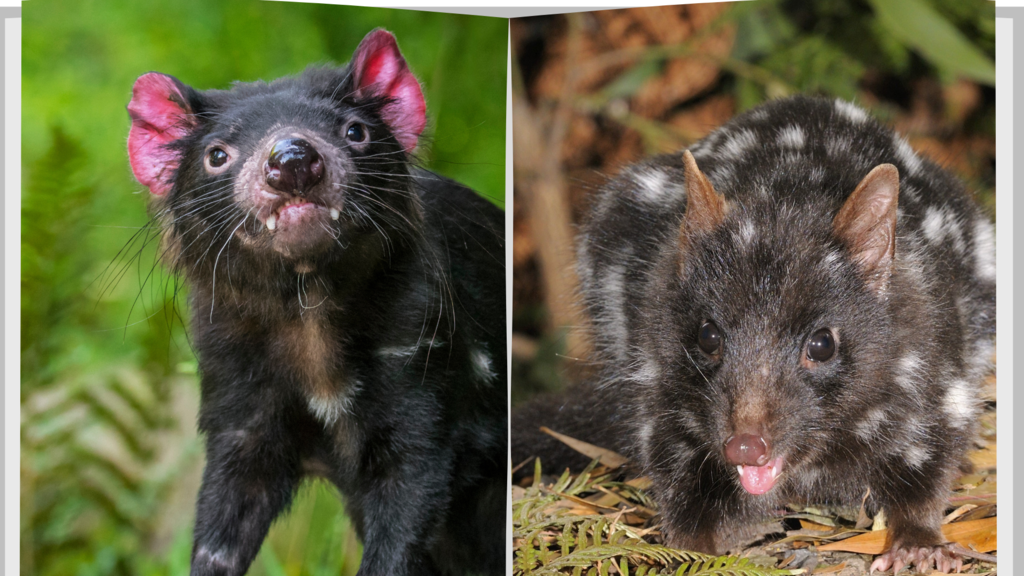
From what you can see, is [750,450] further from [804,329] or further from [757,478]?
[804,329]

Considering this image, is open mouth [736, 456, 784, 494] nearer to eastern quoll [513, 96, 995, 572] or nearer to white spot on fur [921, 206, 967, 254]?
eastern quoll [513, 96, 995, 572]

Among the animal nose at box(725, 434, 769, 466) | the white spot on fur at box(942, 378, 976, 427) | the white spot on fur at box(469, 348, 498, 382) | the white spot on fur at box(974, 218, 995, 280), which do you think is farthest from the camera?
the white spot on fur at box(469, 348, 498, 382)

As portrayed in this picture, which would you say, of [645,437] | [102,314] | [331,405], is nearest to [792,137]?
[645,437]

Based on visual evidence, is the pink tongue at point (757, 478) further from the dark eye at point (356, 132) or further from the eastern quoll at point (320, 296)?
the dark eye at point (356, 132)

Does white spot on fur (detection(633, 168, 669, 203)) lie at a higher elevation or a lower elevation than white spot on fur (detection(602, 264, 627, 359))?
higher

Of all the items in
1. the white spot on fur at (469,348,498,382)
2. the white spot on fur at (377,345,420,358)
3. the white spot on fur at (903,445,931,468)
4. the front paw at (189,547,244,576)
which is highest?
the white spot on fur at (377,345,420,358)

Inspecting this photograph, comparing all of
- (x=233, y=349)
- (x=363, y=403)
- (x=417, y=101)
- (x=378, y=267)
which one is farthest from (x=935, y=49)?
(x=233, y=349)

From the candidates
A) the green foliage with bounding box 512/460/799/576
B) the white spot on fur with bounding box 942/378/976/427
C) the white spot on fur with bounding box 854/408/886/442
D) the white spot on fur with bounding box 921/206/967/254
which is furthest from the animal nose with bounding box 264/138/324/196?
the white spot on fur with bounding box 942/378/976/427
